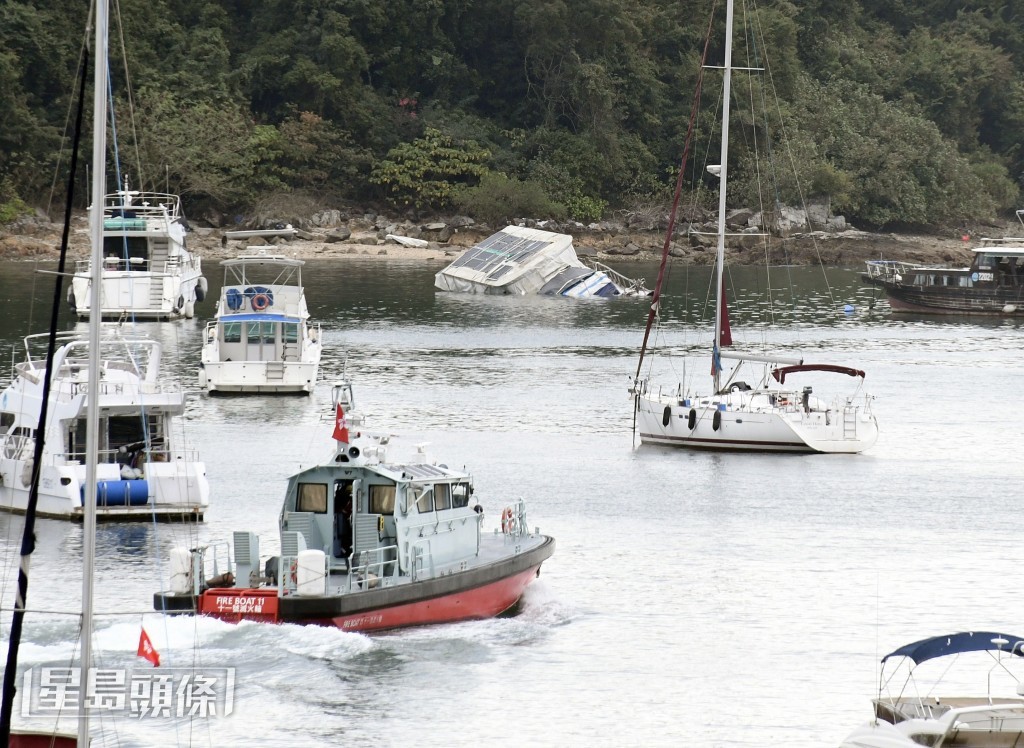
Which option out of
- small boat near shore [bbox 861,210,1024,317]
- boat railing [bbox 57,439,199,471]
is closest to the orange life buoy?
boat railing [bbox 57,439,199,471]

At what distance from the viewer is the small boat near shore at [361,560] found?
27.9 m

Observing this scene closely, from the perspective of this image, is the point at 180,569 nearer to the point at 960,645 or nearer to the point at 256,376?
the point at 960,645

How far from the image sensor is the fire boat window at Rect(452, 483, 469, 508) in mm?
30969

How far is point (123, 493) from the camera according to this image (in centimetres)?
3762

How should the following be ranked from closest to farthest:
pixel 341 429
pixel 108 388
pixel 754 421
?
pixel 341 429, pixel 108 388, pixel 754 421

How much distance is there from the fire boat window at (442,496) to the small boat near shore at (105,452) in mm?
8619

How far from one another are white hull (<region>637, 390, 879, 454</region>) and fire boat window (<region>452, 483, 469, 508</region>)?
18.7 metres

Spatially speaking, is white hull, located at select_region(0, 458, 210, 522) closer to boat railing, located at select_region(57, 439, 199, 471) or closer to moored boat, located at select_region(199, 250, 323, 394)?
boat railing, located at select_region(57, 439, 199, 471)

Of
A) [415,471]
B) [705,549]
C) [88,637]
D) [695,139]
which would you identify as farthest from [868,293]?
[88,637]

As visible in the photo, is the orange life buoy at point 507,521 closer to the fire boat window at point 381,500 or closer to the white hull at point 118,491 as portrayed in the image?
the fire boat window at point 381,500

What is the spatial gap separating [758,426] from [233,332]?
66.5 ft

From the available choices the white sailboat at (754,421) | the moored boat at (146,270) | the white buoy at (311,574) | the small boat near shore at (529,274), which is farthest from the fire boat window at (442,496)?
the small boat near shore at (529,274)

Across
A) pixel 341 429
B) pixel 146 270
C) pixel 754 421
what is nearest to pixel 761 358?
pixel 754 421

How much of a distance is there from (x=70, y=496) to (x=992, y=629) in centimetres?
1967
